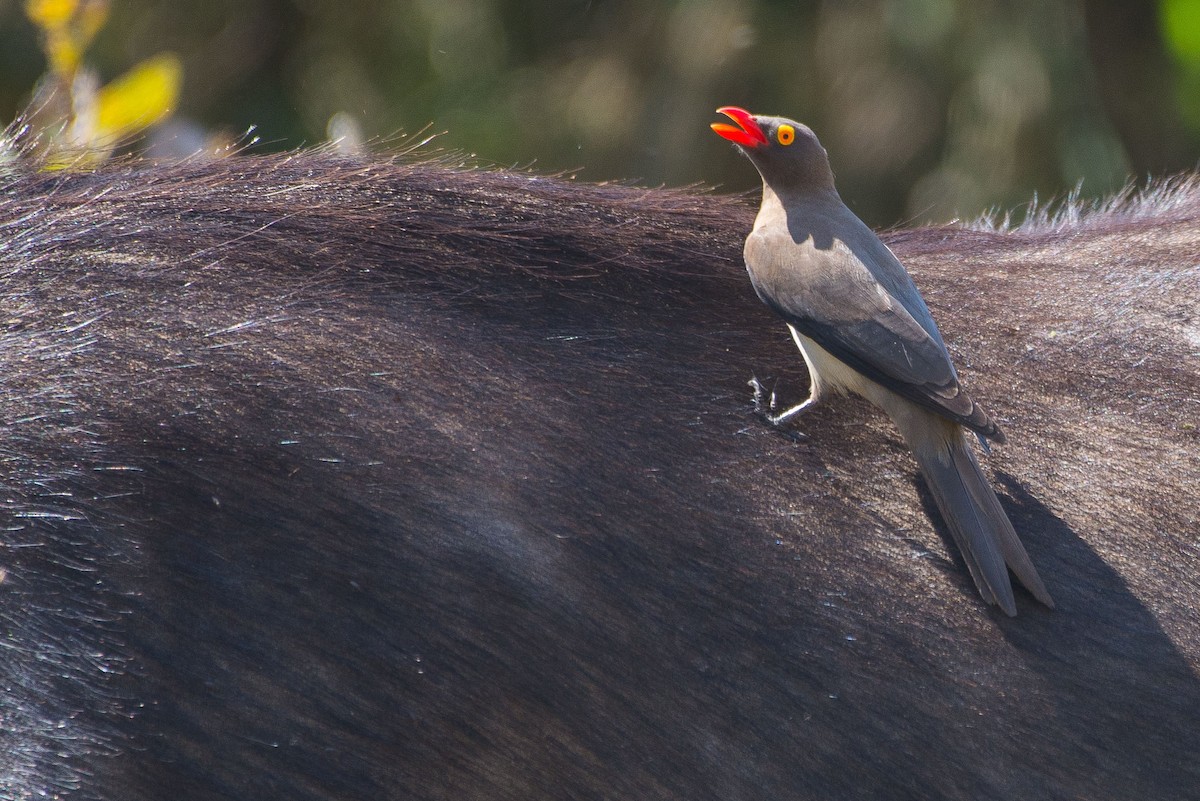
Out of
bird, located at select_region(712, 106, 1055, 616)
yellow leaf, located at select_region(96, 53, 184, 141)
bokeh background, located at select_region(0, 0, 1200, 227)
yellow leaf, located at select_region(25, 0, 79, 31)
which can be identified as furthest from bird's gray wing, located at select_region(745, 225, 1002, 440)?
bokeh background, located at select_region(0, 0, 1200, 227)

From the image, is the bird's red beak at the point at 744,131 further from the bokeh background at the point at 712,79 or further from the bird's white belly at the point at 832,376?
the bokeh background at the point at 712,79

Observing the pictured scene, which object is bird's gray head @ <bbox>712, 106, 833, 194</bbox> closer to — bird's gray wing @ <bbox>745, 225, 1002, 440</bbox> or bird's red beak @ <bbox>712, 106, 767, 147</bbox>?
bird's red beak @ <bbox>712, 106, 767, 147</bbox>

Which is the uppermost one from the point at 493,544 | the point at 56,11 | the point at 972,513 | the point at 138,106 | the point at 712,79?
the point at 56,11

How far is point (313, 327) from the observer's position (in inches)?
62.5

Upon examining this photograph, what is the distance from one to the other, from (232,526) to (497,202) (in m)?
0.68

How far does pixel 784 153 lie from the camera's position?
186 cm

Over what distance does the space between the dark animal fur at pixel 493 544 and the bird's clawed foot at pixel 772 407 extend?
0.02 m

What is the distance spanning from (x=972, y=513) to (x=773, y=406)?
33cm

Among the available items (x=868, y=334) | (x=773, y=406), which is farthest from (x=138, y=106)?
(x=868, y=334)

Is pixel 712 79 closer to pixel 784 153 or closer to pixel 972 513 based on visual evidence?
pixel 784 153

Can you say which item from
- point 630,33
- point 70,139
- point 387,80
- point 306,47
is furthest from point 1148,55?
point 70,139

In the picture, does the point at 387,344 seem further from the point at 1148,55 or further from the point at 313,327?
the point at 1148,55

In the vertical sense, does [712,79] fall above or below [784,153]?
below

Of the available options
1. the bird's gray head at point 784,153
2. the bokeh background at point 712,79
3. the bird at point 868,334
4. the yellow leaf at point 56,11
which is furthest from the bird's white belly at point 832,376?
the bokeh background at point 712,79
